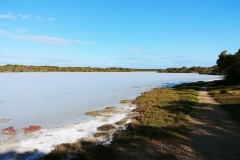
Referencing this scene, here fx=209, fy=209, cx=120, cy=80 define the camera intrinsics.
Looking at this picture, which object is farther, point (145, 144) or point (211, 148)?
point (145, 144)

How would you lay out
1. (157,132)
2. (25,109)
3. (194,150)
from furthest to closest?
1. (25,109)
2. (157,132)
3. (194,150)

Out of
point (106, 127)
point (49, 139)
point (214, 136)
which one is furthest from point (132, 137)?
point (49, 139)

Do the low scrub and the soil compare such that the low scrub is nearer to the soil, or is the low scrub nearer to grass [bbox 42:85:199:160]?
grass [bbox 42:85:199:160]

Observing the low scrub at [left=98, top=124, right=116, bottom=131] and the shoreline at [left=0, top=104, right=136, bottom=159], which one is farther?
the low scrub at [left=98, top=124, right=116, bottom=131]

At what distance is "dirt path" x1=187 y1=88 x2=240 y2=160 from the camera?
41.2 feet

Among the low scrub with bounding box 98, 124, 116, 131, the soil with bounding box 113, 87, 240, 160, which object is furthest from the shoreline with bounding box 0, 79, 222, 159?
the soil with bounding box 113, 87, 240, 160

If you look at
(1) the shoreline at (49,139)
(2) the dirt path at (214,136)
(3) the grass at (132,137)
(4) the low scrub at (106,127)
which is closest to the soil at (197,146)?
(2) the dirt path at (214,136)

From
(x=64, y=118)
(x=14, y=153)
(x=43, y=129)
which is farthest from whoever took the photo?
(x=64, y=118)

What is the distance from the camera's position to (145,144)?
48.1ft

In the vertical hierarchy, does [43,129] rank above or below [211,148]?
below

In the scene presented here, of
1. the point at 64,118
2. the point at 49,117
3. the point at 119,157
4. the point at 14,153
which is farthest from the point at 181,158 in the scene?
the point at 49,117

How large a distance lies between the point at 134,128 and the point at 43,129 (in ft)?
29.2

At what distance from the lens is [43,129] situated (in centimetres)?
2031

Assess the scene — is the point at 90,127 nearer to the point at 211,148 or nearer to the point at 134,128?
the point at 134,128
